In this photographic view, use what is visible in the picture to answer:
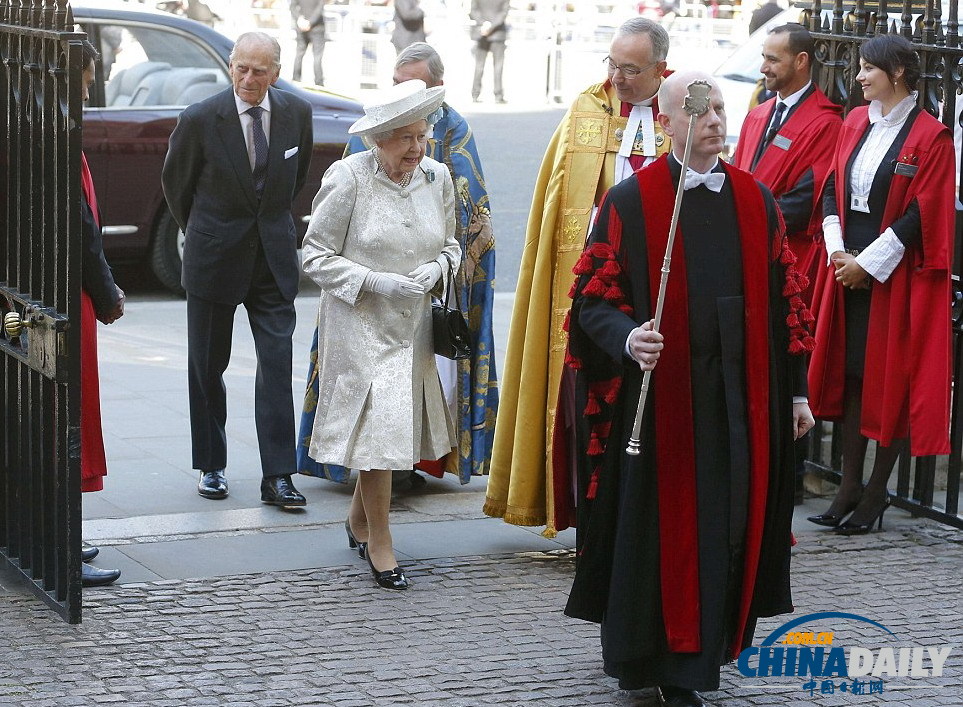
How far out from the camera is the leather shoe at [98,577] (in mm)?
5695

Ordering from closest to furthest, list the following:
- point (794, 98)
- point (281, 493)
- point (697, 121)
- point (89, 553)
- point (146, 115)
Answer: point (697, 121) → point (89, 553) → point (281, 493) → point (794, 98) → point (146, 115)

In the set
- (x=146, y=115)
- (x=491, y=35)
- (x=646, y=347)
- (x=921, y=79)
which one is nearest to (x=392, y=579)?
(x=646, y=347)

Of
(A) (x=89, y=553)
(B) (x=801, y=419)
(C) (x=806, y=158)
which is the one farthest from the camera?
(C) (x=806, y=158)

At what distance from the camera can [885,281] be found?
6.57 meters

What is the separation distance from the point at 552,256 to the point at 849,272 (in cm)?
124

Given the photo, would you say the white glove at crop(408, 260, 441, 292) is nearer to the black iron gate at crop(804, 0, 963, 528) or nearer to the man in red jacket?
the man in red jacket

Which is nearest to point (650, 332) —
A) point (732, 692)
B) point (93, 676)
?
point (732, 692)

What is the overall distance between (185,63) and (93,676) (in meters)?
7.18

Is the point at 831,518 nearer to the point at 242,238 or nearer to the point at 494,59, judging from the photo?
the point at 242,238

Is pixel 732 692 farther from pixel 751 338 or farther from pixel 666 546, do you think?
pixel 751 338

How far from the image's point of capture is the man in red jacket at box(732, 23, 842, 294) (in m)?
6.88

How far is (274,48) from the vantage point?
22.2ft

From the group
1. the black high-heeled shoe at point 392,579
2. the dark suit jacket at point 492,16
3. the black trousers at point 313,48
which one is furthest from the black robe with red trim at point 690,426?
the black trousers at point 313,48

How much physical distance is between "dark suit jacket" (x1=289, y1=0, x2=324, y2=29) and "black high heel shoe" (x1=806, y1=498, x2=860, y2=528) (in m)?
19.2
